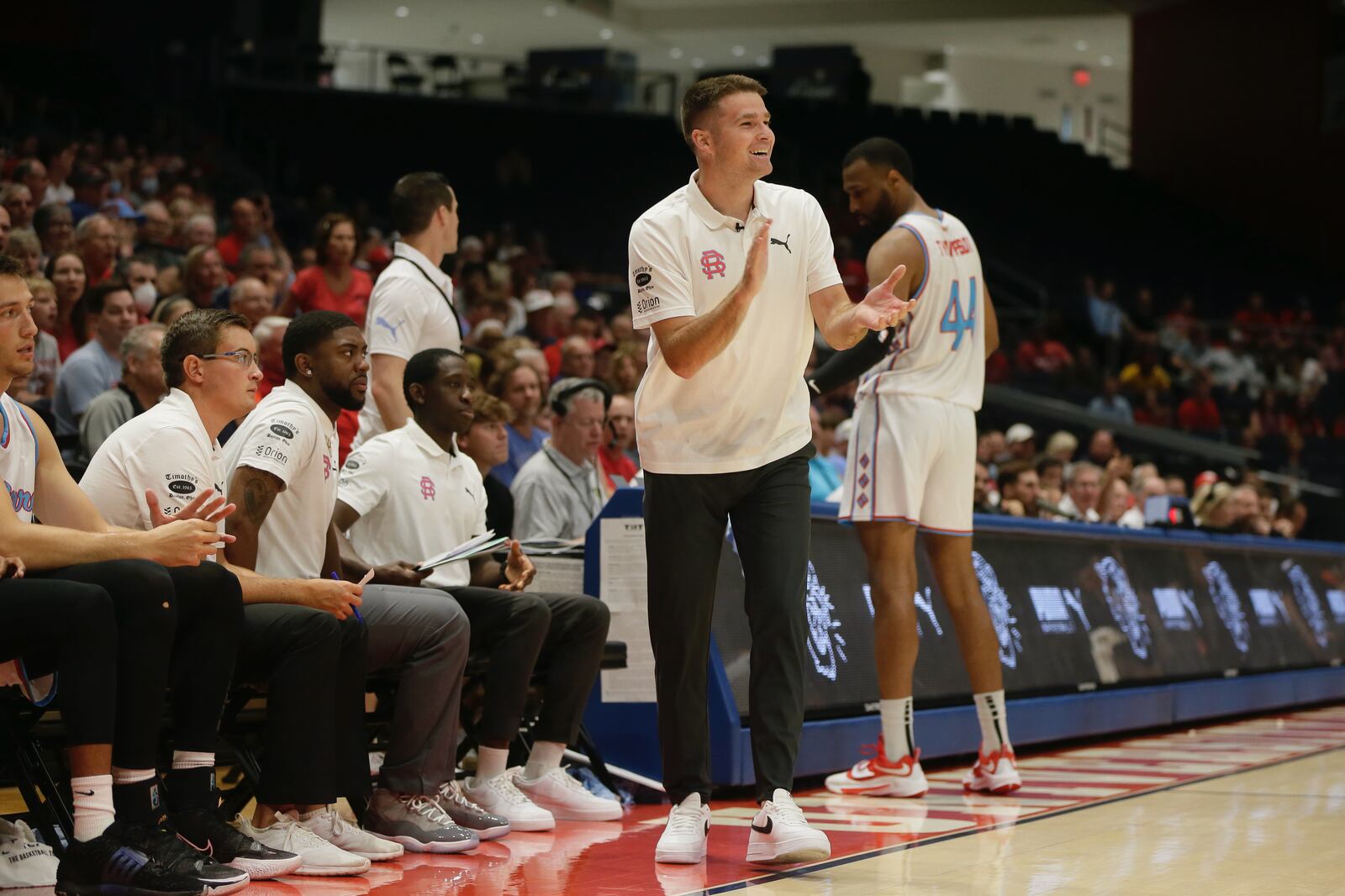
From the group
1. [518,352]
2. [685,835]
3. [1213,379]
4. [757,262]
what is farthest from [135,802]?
[1213,379]

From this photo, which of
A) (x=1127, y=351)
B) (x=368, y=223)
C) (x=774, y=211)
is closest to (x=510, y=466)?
(x=774, y=211)

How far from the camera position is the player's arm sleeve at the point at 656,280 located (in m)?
4.03

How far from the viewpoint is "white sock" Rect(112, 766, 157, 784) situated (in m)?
3.43

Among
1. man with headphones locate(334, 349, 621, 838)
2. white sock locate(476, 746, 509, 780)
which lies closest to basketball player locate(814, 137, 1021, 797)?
man with headphones locate(334, 349, 621, 838)

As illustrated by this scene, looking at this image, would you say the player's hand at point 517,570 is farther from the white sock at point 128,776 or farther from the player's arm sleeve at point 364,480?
the white sock at point 128,776

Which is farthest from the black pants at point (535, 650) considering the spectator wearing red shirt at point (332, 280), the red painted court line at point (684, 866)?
the spectator wearing red shirt at point (332, 280)

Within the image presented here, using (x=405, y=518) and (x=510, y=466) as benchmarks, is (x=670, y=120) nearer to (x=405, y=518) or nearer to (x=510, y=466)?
(x=510, y=466)

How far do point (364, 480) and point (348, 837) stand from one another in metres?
1.27

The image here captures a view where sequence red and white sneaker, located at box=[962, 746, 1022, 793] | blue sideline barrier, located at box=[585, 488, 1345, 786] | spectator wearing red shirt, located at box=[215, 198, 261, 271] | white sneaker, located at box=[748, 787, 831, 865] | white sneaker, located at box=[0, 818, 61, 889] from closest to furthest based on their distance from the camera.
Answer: white sneaker, located at box=[0, 818, 61, 889] < white sneaker, located at box=[748, 787, 831, 865] < red and white sneaker, located at box=[962, 746, 1022, 793] < blue sideline barrier, located at box=[585, 488, 1345, 786] < spectator wearing red shirt, located at box=[215, 198, 261, 271]

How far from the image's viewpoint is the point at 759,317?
409 cm

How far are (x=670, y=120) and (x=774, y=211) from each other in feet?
70.4

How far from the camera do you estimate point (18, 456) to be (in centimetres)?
370

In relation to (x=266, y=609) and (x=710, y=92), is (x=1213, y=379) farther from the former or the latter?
(x=266, y=609)

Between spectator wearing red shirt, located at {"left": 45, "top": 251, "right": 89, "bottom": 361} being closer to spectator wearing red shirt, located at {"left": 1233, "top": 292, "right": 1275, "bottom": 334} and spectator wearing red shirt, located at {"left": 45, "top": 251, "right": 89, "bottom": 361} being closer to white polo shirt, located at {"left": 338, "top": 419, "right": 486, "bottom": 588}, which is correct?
white polo shirt, located at {"left": 338, "top": 419, "right": 486, "bottom": 588}
